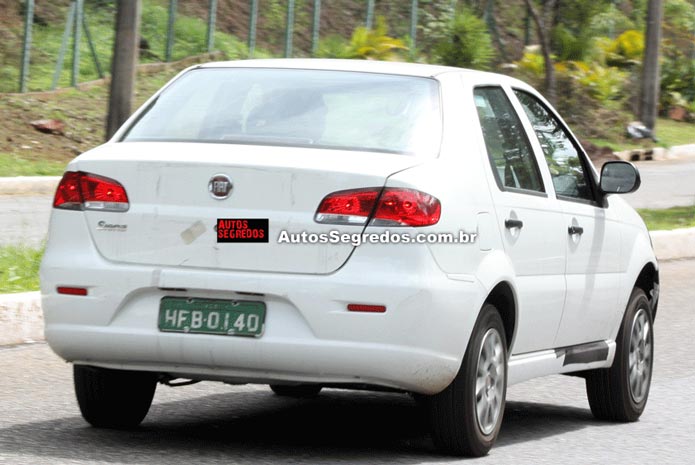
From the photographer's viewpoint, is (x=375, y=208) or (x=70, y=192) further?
(x=70, y=192)

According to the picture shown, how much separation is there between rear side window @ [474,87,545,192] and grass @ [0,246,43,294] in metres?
4.19

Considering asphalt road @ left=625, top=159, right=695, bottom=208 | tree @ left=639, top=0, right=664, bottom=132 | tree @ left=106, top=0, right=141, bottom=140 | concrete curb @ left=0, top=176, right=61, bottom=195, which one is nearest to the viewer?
tree @ left=106, top=0, right=141, bottom=140

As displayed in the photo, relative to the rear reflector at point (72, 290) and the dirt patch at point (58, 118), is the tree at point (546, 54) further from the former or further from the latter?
the rear reflector at point (72, 290)

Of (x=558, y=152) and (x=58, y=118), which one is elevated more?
(x=558, y=152)

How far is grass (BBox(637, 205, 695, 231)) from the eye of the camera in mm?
17516

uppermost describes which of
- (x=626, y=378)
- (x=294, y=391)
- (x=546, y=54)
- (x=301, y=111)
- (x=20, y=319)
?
(x=301, y=111)

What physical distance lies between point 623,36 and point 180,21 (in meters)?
13.9

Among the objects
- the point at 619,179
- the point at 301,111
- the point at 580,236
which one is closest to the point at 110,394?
the point at 301,111

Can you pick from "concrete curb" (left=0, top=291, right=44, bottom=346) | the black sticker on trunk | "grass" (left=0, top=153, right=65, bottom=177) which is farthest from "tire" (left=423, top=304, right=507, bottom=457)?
"grass" (left=0, top=153, right=65, bottom=177)

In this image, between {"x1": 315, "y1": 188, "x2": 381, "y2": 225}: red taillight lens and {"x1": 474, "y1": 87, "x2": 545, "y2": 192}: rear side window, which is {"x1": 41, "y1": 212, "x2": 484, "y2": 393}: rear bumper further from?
{"x1": 474, "y1": 87, "x2": 545, "y2": 192}: rear side window

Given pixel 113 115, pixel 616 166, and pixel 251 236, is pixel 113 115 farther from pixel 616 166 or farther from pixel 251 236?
pixel 251 236

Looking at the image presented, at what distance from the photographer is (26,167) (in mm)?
20297

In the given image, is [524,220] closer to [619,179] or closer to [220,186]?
[619,179]

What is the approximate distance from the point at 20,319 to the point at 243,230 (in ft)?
12.9
